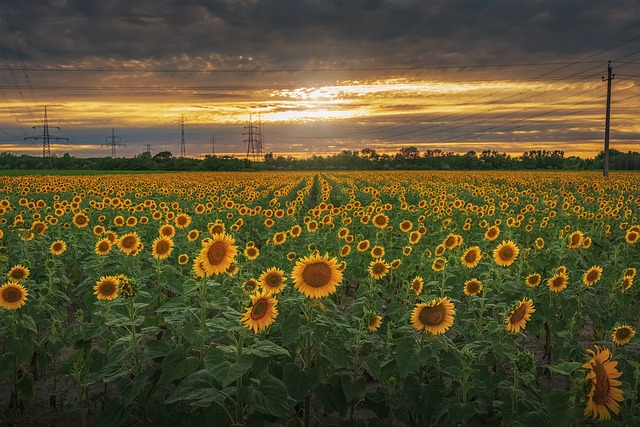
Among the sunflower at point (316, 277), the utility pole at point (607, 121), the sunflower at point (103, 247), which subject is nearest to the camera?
the sunflower at point (316, 277)

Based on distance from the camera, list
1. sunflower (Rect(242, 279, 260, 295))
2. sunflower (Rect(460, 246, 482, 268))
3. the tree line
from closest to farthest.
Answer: sunflower (Rect(242, 279, 260, 295))
sunflower (Rect(460, 246, 482, 268))
the tree line

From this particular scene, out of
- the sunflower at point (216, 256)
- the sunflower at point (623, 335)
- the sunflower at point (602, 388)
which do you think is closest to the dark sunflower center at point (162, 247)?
the sunflower at point (216, 256)

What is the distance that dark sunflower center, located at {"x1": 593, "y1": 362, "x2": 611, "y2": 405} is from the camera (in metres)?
2.95

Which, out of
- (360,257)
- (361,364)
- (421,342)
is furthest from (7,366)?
(360,257)

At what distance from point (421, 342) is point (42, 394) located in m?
4.38

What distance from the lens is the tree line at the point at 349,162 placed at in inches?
3332

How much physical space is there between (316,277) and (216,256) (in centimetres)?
90

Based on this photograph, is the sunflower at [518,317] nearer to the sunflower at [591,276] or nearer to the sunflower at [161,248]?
the sunflower at [591,276]

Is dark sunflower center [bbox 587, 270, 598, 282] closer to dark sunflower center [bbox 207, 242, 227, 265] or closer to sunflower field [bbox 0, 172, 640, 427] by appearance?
sunflower field [bbox 0, 172, 640, 427]

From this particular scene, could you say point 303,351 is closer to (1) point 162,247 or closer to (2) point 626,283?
(1) point 162,247

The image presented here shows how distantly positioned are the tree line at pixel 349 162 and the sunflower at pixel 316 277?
262 ft

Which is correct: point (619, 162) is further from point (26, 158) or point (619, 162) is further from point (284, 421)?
point (26, 158)

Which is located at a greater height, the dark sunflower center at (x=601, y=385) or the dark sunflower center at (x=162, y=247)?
the dark sunflower center at (x=162, y=247)

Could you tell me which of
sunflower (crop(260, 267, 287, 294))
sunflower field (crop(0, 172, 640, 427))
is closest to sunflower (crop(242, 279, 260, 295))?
sunflower field (crop(0, 172, 640, 427))
